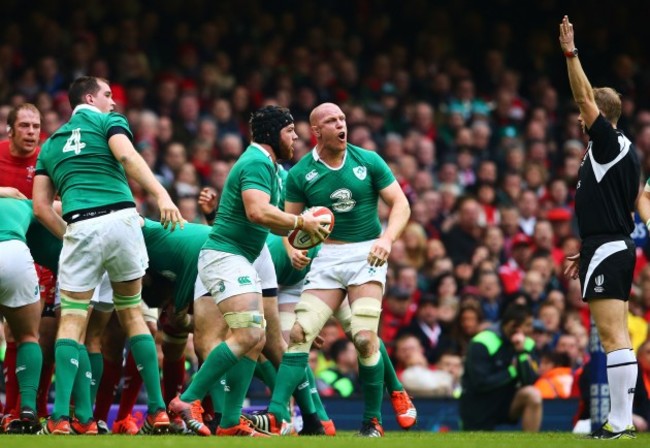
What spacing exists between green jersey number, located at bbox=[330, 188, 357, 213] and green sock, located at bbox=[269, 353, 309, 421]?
1119mm

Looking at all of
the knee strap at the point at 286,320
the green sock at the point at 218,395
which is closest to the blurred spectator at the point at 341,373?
the knee strap at the point at 286,320

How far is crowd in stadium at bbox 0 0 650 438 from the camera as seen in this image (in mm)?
15648

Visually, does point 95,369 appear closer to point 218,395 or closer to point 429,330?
point 218,395

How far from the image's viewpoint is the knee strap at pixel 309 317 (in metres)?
9.92

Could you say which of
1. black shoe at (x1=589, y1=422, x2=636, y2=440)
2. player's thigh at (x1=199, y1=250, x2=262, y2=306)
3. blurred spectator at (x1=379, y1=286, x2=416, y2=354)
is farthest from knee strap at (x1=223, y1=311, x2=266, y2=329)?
blurred spectator at (x1=379, y1=286, x2=416, y2=354)

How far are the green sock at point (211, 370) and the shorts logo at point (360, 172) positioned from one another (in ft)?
5.30

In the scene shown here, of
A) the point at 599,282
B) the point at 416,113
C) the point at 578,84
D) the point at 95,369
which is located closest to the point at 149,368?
the point at 95,369

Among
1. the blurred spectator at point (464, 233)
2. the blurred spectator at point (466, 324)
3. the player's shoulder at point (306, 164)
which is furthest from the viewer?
the blurred spectator at point (464, 233)

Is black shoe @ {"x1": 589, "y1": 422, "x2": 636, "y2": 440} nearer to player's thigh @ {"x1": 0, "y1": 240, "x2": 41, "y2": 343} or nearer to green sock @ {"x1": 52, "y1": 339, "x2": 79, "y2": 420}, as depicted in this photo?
green sock @ {"x1": 52, "y1": 339, "x2": 79, "y2": 420}

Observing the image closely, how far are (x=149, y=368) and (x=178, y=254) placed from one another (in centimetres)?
119

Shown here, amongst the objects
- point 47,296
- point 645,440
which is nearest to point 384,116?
point 47,296

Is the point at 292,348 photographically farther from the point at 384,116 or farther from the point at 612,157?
the point at 384,116

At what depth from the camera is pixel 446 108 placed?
2075 centimetres

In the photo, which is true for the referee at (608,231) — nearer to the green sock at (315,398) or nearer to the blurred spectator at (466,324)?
the green sock at (315,398)
